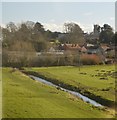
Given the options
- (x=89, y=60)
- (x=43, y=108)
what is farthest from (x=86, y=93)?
(x=89, y=60)

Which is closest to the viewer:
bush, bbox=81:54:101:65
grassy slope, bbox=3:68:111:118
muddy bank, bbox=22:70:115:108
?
grassy slope, bbox=3:68:111:118

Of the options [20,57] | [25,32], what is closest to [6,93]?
[20,57]

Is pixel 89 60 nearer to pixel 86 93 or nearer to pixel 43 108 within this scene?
pixel 86 93

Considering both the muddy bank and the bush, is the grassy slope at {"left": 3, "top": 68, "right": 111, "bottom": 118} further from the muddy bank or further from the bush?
the bush

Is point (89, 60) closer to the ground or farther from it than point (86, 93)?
farther from it

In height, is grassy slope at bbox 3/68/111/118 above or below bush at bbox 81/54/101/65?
below

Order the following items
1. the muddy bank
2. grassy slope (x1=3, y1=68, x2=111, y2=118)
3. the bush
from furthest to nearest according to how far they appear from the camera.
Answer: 1. the bush
2. the muddy bank
3. grassy slope (x1=3, y1=68, x2=111, y2=118)

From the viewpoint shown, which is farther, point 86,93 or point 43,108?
point 86,93

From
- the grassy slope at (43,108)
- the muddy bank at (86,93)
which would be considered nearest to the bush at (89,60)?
the muddy bank at (86,93)

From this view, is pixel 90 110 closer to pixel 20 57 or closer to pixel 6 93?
pixel 6 93

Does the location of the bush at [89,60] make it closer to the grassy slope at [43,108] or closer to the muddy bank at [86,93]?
the muddy bank at [86,93]

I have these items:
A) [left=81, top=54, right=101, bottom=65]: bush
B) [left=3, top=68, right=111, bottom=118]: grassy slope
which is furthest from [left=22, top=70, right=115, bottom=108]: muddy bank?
[left=81, top=54, right=101, bottom=65]: bush

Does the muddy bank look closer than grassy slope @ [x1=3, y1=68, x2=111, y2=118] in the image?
No

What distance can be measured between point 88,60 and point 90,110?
48.9 m
